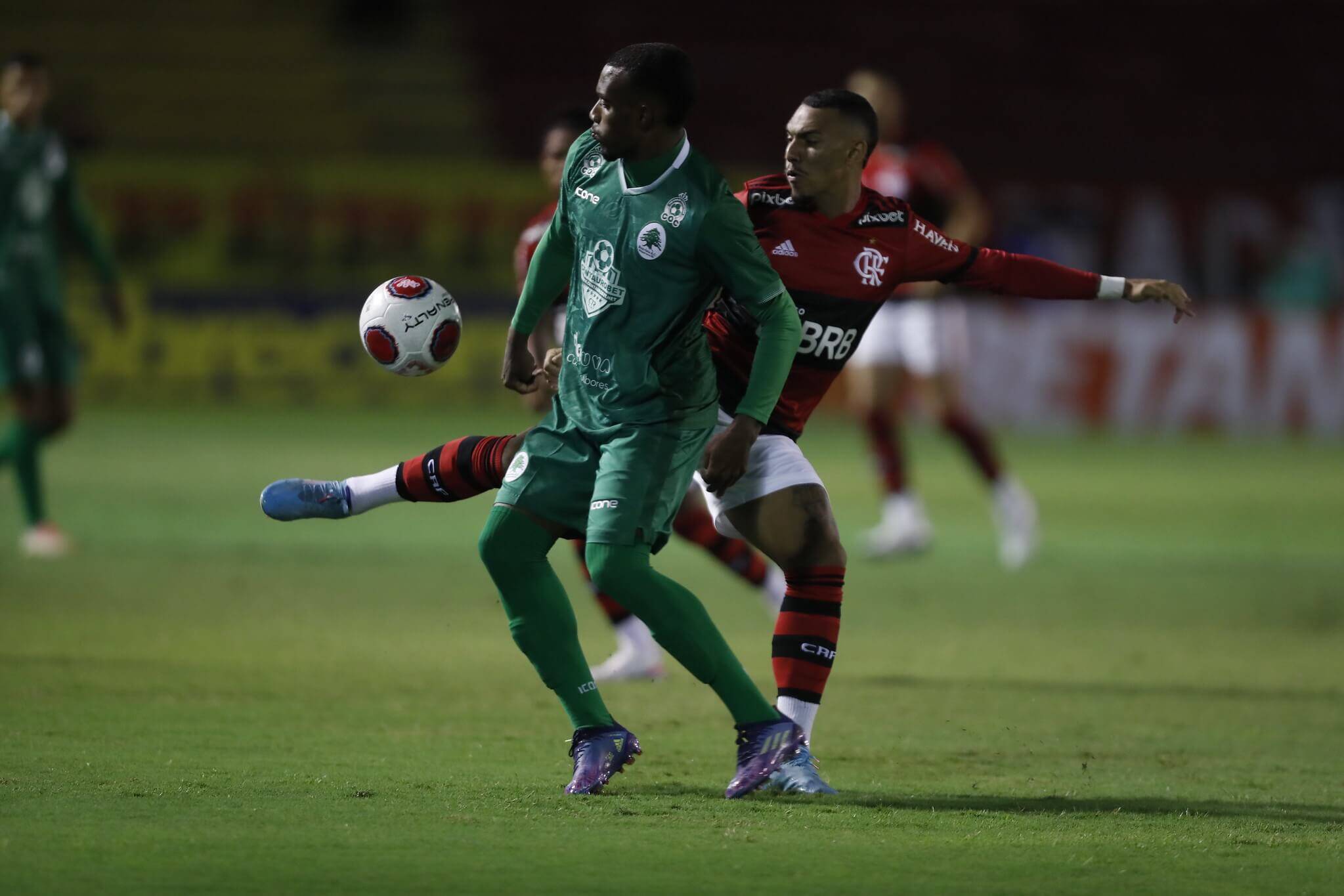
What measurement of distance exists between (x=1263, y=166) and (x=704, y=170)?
981 inches

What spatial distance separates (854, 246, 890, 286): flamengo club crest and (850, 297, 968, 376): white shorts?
19.7 feet

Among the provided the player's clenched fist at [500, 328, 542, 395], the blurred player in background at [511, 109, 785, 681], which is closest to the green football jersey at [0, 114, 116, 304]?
the blurred player in background at [511, 109, 785, 681]

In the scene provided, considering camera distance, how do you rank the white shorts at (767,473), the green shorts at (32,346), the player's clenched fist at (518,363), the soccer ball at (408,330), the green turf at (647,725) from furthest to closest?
the green shorts at (32,346) < the soccer ball at (408,330) < the white shorts at (767,473) < the player's clenched fist at (518,363) < the green turf at (647,725)

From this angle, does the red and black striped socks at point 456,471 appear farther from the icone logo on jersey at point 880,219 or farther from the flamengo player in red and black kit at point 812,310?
the icone logo on jersey at point 880,219

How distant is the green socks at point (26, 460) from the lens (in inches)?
412

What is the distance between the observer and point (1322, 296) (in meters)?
24.3

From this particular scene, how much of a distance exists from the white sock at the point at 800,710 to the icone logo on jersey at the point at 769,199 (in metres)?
1.48

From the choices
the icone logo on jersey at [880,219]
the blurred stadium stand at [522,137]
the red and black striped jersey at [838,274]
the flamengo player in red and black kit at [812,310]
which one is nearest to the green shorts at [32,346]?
the flamengo player in red and black kit at [812,310]

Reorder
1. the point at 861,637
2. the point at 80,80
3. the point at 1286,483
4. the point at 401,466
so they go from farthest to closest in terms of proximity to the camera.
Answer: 1. the point at 80,80
2. the point at 1286,483
3. the point at 861,637
4. the point at 401,466

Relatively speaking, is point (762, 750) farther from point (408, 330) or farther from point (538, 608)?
point (408, 330)

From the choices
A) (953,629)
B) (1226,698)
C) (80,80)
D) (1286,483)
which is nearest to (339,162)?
(80,80)

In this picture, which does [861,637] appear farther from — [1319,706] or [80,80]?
[80,80]

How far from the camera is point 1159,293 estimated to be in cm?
540

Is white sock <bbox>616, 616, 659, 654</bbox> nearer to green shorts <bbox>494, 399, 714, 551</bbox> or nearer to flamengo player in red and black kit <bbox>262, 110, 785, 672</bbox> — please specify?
flamengo player in red and black kit <bbox>262, 110, 785, 672</bbox>
